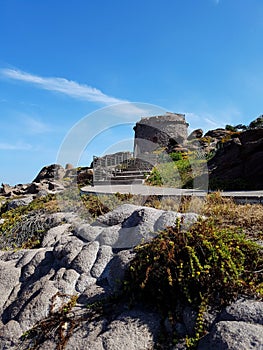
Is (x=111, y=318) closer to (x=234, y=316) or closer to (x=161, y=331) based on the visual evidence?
(x=161, y=331)

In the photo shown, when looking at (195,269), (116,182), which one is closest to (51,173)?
(116,182)

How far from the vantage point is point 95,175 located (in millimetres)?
17016

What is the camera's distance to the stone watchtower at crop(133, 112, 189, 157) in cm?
2902

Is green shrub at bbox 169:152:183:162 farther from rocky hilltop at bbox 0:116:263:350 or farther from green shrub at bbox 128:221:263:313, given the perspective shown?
green shrub at bbox 128:221:263:313

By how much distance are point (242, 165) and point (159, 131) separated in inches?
708

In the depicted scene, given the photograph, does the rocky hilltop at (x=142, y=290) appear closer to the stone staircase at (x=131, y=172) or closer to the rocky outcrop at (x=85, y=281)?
the rocky outcrop at (x=85, y=281)

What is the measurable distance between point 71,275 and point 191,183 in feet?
34.1

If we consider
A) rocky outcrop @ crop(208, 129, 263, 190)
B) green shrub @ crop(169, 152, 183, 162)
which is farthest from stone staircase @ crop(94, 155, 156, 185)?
rocky outcrop @ crop(208, 129, 263, 190)

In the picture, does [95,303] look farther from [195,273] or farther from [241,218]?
[241,218]

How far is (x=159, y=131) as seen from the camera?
99.7 feet

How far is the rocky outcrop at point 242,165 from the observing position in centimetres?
1170

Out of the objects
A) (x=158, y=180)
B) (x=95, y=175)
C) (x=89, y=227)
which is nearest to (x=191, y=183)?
(x=158, y=180)

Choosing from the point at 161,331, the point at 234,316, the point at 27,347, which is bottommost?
the point at 27,347

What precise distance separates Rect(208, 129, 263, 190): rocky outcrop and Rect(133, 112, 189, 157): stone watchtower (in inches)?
569
